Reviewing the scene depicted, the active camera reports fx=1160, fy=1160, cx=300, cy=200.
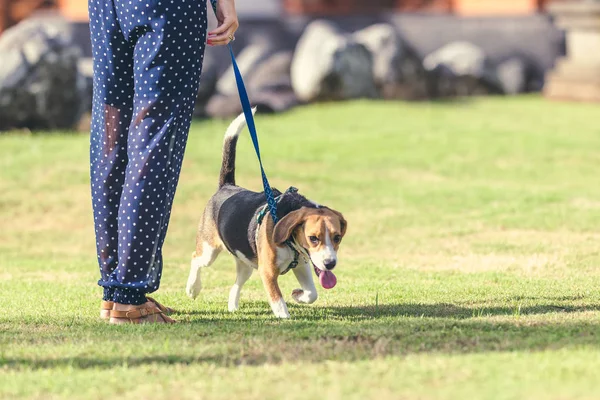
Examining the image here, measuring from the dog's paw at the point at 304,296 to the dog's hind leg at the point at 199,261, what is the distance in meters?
0.64

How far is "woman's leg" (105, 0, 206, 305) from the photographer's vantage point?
514 centimetres

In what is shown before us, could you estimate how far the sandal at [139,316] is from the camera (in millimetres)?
5383

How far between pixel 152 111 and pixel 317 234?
0.93 m

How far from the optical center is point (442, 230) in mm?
9758

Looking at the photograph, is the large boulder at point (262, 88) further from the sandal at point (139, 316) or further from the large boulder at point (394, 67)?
the sandal at point (139, 316)

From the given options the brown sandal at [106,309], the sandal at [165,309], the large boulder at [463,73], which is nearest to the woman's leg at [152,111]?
the brown sandal at [106,309]

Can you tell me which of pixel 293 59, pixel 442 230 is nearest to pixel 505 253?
pixel 442 230

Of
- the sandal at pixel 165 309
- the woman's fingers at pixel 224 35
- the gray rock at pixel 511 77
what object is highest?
the woman's fingers at pixel 224 35

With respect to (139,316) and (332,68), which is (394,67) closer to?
(332,68)

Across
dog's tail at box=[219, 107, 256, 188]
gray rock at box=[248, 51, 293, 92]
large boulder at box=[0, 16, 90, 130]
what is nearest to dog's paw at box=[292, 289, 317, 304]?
dog's tail at box=[219, 107, 256, 188]

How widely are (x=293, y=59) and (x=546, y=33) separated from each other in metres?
4.64

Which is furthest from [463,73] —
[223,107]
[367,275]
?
[367,275]

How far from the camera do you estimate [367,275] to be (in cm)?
770

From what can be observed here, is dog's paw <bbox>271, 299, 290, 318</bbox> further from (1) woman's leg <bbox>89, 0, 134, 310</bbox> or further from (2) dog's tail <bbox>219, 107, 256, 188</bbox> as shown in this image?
(2) dog's tail <bbox>219, 107, 256, 188</bbox>
